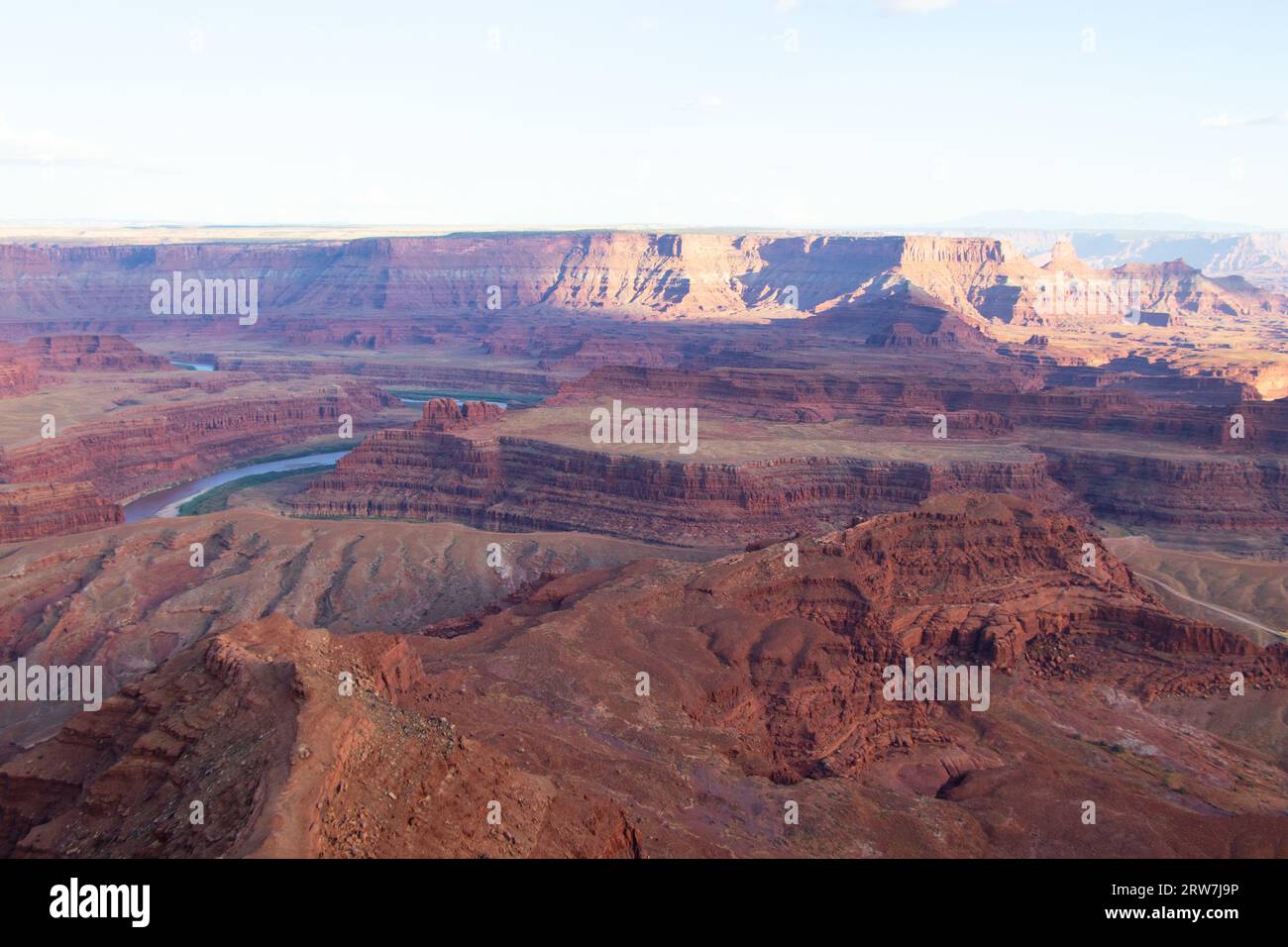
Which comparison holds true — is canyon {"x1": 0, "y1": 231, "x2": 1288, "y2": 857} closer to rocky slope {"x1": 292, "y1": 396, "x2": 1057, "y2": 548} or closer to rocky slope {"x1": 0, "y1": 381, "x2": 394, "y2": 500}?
rocky slope {"x1": 292, "y1": 396, "x2": 1057, "y2": 548}

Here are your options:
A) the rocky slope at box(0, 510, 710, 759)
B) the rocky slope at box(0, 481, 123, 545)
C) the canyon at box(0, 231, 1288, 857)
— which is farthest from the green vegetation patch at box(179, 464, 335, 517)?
the rocky slope at box(0, 510, 710, 759)

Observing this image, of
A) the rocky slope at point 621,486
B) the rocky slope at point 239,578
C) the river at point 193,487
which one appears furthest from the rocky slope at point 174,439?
the rocky slope at point 621,486

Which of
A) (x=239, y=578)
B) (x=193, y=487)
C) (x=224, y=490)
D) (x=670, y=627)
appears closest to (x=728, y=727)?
(x=670, y=627)

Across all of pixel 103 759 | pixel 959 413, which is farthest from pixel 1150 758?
pixel 959 413

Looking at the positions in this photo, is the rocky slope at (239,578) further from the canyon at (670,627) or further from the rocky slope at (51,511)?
the rocky slope at (51,511)

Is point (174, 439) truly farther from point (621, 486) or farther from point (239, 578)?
point (621, 486)

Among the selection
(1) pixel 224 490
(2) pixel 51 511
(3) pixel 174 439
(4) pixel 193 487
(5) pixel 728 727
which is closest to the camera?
(5) pixel 728 727
